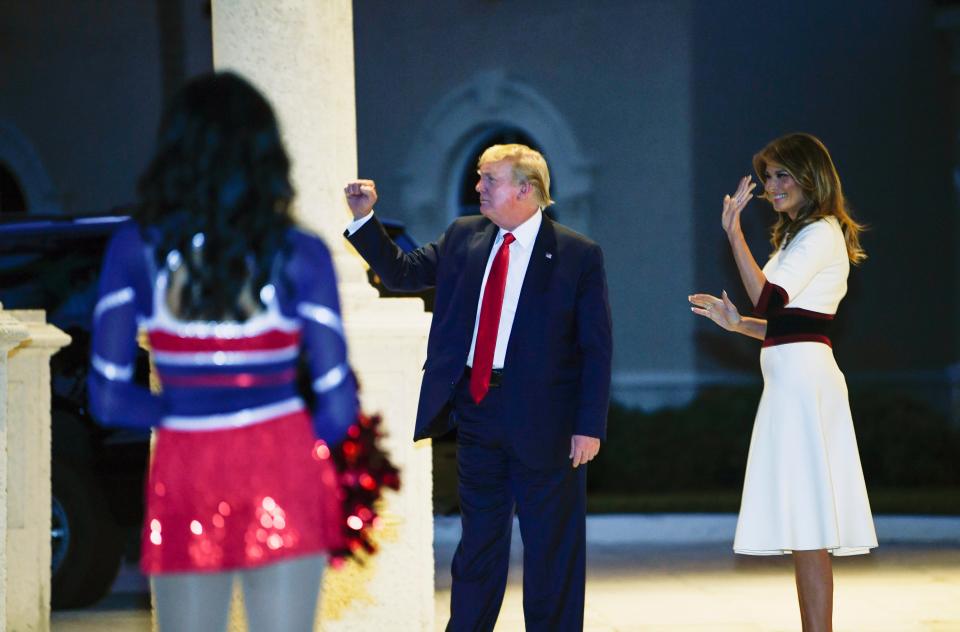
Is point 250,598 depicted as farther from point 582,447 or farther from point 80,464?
point 80,464

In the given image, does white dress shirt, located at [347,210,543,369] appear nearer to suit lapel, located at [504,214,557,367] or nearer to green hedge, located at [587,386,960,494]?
suit lapel, located at [504,214,557,367]

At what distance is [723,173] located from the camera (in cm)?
1563

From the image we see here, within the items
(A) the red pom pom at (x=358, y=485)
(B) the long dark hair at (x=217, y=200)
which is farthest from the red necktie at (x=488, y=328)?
(B) the long dark hair at (x=217, y=200)

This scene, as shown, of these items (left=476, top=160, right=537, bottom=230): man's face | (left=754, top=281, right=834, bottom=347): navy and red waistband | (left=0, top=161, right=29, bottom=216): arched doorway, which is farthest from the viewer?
(left=0, top=161, right=29, bottom=216): arched doorway

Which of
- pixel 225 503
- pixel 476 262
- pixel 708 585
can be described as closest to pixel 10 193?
pixel 708 585

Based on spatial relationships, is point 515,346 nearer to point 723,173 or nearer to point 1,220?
point 1,220

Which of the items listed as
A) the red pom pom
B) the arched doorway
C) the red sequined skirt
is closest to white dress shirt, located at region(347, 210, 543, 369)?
the red pom pom

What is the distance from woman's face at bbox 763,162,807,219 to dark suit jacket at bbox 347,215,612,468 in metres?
0.79

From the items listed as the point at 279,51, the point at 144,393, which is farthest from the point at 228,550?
the point at 279,51

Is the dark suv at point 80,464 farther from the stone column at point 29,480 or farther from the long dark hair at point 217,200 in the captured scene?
the long dark hair at point 217,200

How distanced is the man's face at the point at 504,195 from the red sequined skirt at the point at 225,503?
2.51 meters

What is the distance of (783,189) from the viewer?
18.1 feet

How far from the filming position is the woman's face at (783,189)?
5.51 m

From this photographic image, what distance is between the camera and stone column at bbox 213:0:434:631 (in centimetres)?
600
